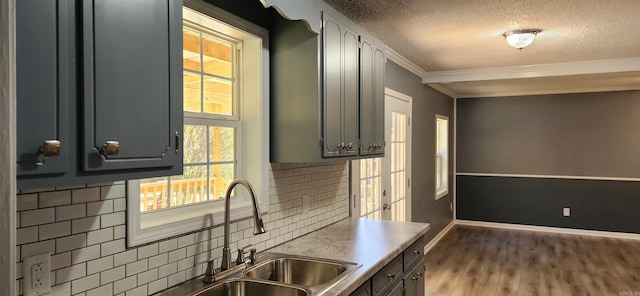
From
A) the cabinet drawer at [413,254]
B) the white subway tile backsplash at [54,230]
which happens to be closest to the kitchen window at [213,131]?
the white subway tile backsplash at [54,230]

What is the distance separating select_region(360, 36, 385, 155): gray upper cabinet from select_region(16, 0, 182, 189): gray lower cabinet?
1.66m

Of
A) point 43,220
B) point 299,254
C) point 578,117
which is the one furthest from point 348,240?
point 578,117

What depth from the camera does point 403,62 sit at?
4.49m

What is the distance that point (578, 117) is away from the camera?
21.5 ft

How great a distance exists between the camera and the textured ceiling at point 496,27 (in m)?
2.73

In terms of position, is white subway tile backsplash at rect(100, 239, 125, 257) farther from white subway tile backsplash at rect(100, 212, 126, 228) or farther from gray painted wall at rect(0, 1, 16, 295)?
gray painted wall at rect(0, 1, 16, 295)

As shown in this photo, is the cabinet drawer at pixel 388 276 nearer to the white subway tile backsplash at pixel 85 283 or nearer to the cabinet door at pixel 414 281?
the cabinet door at pixel 414 281

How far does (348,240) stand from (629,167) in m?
5.76

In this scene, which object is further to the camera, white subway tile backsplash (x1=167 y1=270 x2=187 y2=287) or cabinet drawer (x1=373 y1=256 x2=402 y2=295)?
cabinet drawer (x1=373 y1=256 x2=402 y2=295)

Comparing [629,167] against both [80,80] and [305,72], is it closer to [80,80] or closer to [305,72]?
[305,72]

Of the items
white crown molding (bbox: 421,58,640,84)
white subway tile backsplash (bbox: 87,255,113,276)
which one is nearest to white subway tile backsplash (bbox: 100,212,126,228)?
white subway tile backsplash (bbox: 87,255,113,276)

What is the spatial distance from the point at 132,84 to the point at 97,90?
4.6 inches

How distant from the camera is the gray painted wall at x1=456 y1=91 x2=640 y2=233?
6.30 meters

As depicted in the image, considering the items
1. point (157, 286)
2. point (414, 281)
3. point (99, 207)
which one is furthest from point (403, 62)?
point (99, 207)
